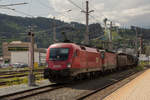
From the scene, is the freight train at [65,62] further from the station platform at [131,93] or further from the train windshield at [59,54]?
the station platform at [131,93]

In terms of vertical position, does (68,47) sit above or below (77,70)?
above

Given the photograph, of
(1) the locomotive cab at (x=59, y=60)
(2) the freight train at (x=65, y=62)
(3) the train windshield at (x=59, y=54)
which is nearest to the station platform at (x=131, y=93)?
(2) the freight train at (x=65, y=62)

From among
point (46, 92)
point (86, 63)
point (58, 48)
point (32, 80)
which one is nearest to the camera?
point (46, 92)

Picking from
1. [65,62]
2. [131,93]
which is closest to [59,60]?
[65,62]

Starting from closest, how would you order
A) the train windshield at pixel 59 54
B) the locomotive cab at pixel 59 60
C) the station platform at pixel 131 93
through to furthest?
1. the station platform at pixel 131 93
2. the locomotive cab at pixel 59 60
3. the train windshield at pixel 59 54

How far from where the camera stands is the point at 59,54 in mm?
16516

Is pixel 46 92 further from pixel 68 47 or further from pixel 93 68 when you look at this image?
pixel 93 68

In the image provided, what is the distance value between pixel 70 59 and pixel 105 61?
1117cm

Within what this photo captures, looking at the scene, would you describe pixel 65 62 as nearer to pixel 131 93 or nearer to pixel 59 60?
pixel 59 60

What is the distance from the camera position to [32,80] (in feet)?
51.5

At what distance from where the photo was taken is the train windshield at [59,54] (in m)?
16.3

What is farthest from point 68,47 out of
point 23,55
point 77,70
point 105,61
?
point 23,55

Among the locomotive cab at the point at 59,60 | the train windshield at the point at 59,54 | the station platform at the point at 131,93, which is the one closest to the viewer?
the station platform at the point at 131,93

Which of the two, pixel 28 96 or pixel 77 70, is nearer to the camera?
pixel 28 96
